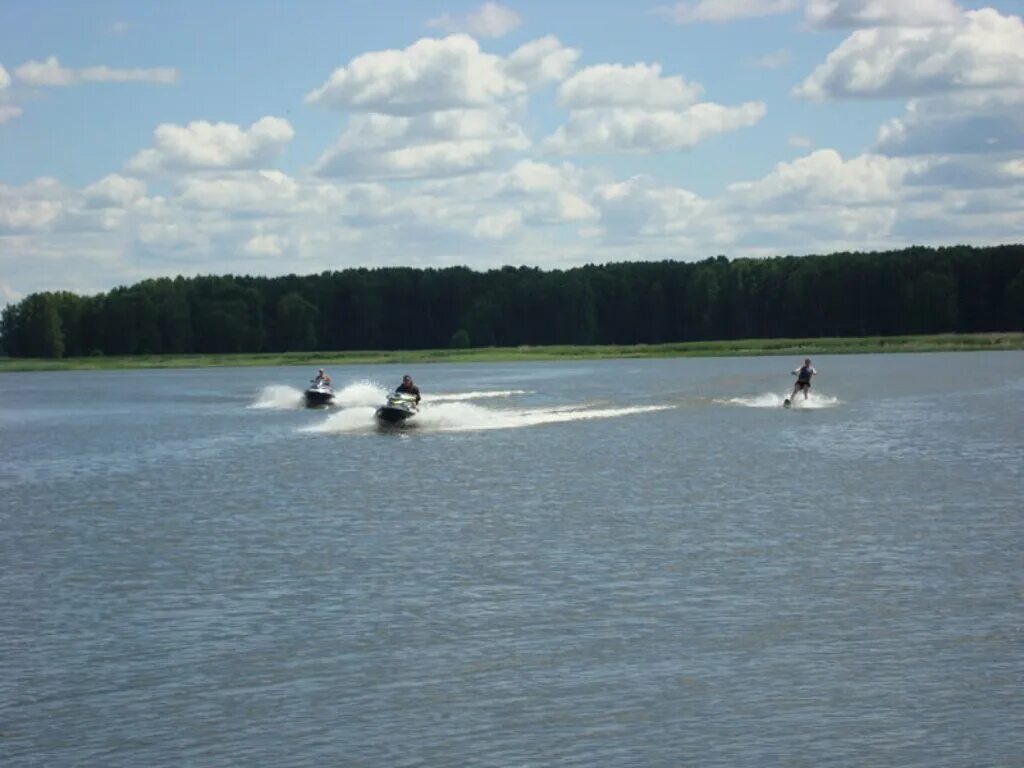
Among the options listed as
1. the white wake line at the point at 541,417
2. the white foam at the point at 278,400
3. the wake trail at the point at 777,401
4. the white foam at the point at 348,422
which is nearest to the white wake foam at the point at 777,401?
the wake trail at the point at 777,401

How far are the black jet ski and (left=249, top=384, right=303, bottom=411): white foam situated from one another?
169 inches

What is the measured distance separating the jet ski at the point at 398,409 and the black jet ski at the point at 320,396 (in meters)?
21.1

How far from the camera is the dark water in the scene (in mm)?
18734

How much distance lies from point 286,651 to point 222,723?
3613 mm

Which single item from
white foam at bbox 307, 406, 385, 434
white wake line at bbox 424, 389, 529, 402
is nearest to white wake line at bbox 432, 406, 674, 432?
white foam at bbox 307, 406, 385, 434

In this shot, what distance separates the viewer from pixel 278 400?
10906cm

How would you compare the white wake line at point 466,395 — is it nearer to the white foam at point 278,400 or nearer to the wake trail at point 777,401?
the white foam at point 278,400

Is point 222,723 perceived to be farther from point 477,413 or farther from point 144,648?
point 477,413

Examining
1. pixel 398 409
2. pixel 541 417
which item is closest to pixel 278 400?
pixel 541 417

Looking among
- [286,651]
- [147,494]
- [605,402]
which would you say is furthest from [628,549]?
[605,402]

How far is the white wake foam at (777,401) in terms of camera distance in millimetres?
85775

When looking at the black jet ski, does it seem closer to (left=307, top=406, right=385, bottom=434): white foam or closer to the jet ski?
(left=307, top=406, right=385, bottom=434): white foam

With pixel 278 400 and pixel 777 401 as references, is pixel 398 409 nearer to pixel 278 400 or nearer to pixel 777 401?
pixel 777 401

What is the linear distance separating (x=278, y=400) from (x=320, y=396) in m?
17.2
